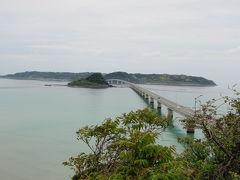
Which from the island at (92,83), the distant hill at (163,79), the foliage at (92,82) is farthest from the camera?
the distant hill at (163,79)

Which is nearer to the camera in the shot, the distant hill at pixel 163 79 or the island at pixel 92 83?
the island at pixel 92 83

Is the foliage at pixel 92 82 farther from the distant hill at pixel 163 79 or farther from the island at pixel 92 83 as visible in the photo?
the distant hill at pixel 163 79

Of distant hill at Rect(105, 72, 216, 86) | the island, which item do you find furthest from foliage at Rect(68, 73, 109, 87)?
distant hill at Rect(105, 72, 216, 86)

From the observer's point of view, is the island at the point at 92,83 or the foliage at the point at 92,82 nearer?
the island at the point at 92,83

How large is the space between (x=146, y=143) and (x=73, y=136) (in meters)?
16.7

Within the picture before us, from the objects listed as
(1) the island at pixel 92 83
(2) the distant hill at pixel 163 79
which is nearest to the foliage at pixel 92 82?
(1) the island at pixel 92 83

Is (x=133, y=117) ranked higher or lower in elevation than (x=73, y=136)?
higher

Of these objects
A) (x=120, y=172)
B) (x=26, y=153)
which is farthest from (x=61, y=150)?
(x=120, y=172)

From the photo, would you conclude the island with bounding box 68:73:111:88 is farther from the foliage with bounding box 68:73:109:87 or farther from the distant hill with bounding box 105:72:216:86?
the distant hill with bounding box 105:72:216:86

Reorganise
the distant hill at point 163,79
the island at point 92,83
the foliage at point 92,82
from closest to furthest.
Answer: the island at point 92,83 → the foliage at point 92,82 → the distant hill at point 163,79

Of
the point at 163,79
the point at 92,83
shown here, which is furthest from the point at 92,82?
the point at 163,79

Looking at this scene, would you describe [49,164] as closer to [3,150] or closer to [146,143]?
[3,150]

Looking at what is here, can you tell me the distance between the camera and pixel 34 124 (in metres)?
25.8

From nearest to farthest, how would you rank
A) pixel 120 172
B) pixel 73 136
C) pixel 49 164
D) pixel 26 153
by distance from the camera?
pixel 120 172 → pixel 49 164 → pixel 26 153 → pixel 73 136
